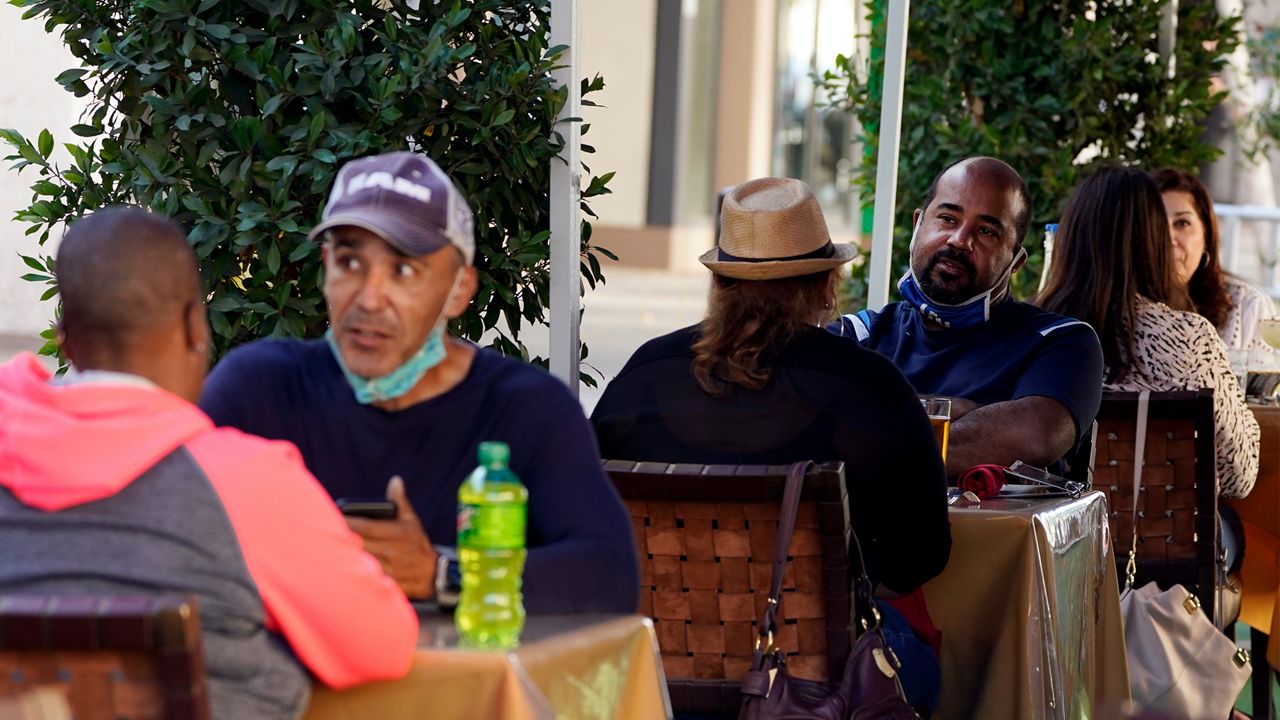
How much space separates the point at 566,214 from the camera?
3.99 meters

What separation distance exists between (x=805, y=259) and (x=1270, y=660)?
225cm

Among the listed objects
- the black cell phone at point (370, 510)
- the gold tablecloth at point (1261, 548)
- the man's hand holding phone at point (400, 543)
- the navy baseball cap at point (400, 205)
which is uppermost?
the navy baseball cap at point (400, 205)

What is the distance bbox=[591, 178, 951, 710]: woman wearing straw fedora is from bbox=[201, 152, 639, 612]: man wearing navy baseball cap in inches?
26.5

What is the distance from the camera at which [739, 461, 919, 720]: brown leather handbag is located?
2.69 meters

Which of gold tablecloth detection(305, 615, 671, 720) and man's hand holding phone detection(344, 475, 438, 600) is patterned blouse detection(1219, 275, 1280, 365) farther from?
man's hand holding phone detection(344, 475, 438, 600)

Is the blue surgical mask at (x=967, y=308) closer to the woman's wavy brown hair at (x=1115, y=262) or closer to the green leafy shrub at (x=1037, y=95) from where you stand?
the woman's wavy brown hair at (x=1115, y=262)

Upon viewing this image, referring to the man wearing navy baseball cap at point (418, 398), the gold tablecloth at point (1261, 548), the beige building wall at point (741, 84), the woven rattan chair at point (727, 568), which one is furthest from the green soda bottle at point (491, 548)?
Result: the beige building wall at point (741, 84)

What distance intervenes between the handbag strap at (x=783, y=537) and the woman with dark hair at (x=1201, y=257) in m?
3.37

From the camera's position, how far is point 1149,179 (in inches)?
185

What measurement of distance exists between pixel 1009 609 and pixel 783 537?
2.75 feet

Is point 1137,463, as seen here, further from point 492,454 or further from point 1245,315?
point 492,454

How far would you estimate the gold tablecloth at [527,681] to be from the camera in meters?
1.98

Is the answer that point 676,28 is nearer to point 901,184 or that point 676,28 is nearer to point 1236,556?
point 901,184

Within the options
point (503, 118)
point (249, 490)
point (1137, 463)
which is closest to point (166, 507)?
point (249, 490)
